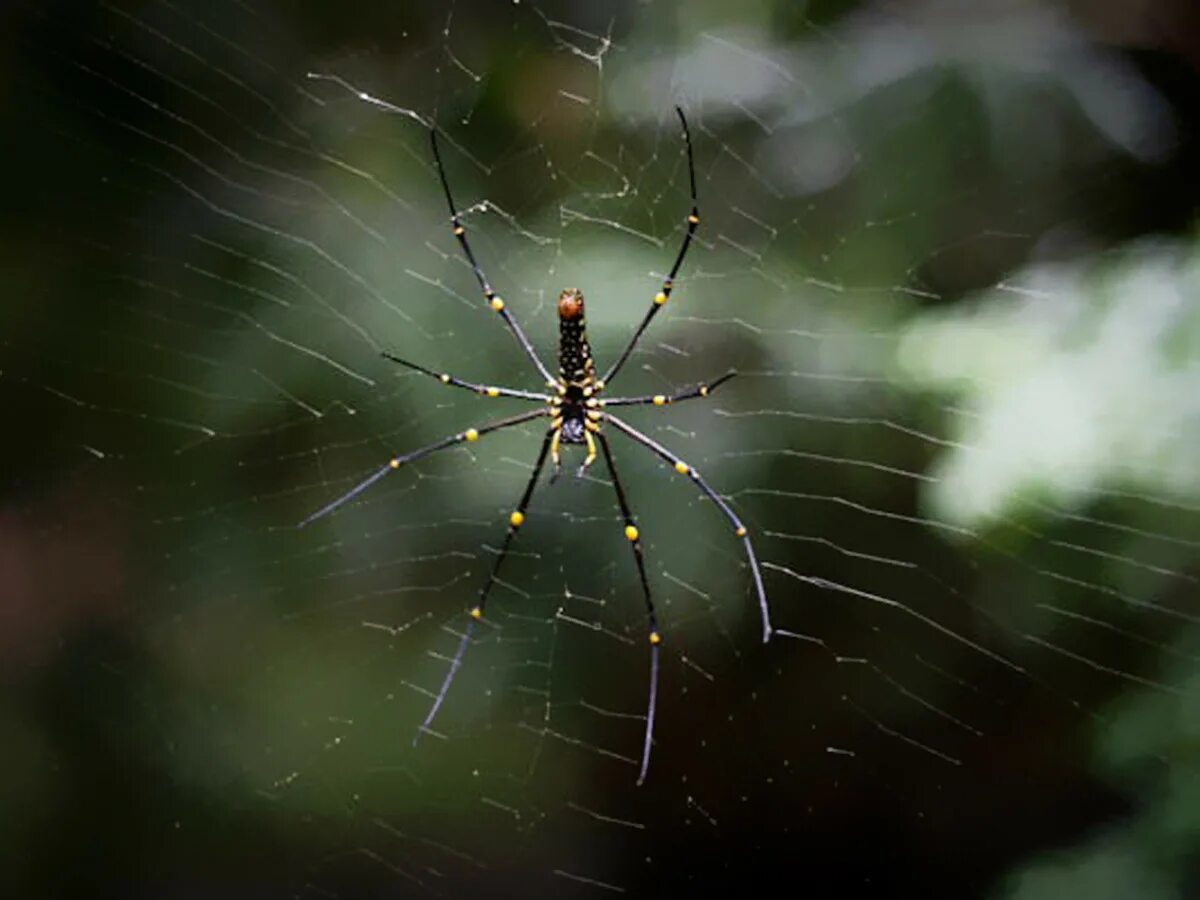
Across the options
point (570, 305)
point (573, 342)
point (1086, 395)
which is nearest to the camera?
point (1086, 395)

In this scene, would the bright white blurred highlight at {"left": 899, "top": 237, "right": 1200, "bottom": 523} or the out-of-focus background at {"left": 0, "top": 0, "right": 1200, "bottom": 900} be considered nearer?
the bright white blurred highlight at {"left": 899, "top": 237, "right": 1200, "bottom": 523}

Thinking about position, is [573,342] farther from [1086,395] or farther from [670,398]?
[1086,395]

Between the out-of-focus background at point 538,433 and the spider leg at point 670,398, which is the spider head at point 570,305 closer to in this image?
the spider leg at point 670,398

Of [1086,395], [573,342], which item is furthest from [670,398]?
[1086,395]

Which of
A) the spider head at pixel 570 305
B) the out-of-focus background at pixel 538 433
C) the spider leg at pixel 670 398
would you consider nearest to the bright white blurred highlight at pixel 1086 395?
the out-of-focus background at pixel 538 433

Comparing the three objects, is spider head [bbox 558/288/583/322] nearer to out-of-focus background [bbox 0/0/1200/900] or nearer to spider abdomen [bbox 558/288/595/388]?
spider abdomen [bbox 558/288/595/388]

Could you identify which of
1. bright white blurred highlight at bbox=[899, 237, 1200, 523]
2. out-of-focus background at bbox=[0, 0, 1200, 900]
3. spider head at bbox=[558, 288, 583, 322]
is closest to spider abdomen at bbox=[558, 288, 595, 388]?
spider head at bbox=[558, 288, 583, 322]
